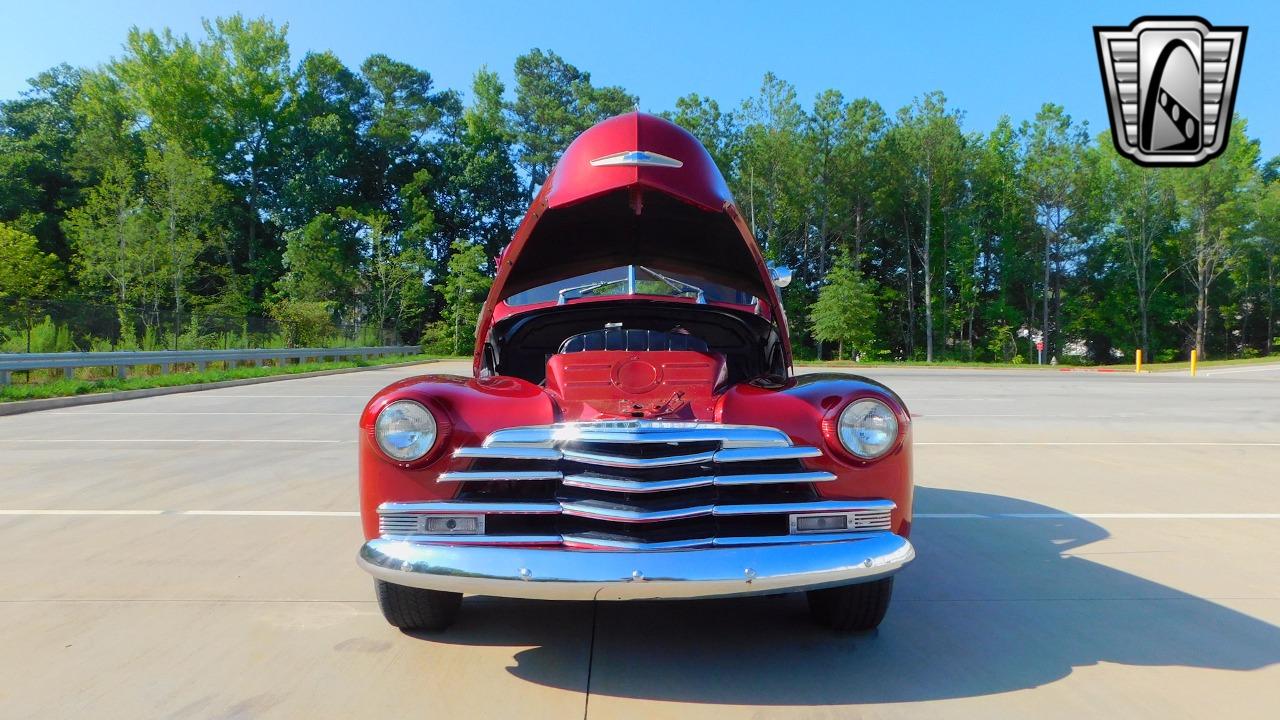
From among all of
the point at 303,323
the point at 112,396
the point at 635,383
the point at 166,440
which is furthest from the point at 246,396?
the point at 303,323

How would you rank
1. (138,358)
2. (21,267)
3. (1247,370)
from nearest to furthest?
1. (138,358)
2. (1247,370)
3. (21,267)

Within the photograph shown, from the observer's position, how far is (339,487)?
6.16 m

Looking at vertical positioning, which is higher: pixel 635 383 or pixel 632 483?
pixel 635 383

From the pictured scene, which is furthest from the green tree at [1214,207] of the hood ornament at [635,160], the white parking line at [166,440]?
the hood ornament at [635,160]

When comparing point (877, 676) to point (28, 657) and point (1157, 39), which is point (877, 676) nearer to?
point (28, 657)

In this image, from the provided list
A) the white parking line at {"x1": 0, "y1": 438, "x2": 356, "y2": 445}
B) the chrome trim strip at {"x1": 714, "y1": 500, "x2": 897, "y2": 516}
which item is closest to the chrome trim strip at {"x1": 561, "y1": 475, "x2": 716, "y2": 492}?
the chrome trim strip at {"x1": 714, "y1": 500, "x2": 897, "y2": 516}

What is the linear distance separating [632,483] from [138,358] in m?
19.4

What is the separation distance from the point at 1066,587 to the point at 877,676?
5.12ft

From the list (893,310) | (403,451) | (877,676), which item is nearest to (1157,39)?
(877,676)

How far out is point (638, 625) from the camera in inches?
128

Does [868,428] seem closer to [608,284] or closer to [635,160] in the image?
[635,160]

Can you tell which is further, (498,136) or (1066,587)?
(498,136)

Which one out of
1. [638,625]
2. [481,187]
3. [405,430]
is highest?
[481,187]

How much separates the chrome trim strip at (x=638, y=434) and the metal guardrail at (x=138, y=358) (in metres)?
15.5
